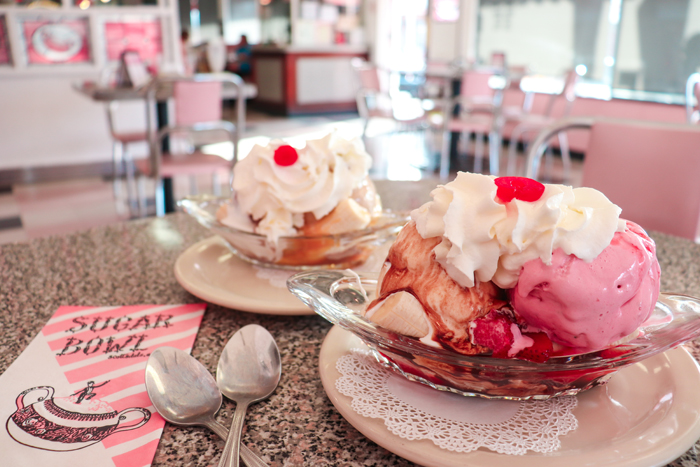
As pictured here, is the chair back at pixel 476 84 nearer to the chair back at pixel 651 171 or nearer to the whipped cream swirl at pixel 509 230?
the chair back at pixel 651 171

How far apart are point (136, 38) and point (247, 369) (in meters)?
4.69

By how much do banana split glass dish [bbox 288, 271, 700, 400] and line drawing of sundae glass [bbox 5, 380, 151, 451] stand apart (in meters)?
0.19

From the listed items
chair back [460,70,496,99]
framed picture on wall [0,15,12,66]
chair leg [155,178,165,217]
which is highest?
framed picture on wall [0,15,12,66]

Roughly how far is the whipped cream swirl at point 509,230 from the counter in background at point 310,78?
7.46 meters

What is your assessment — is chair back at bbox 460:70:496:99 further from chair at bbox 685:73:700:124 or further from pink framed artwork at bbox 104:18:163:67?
pink framed artwork at bbox 104:18:163:67

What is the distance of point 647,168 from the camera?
1.17 m

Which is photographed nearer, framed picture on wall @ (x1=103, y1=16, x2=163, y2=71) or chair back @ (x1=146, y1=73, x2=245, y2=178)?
chair back @ (x1=146, y1=73, x2=245, y2=178)

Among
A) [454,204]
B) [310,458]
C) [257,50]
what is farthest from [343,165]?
[257,50]

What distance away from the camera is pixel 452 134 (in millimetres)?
4855

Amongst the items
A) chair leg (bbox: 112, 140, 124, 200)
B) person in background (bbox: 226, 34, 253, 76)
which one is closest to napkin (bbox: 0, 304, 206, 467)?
chair leg (bbox: 112, 140, 124, 200)

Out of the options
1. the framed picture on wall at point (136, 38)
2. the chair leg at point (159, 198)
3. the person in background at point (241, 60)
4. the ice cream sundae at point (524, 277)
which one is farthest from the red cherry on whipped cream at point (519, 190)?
the person in background at point (241, 60)

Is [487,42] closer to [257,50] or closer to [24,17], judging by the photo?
[257,50]

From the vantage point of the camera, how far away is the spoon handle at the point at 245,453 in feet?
1.27

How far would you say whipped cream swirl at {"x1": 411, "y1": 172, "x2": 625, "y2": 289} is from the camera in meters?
0.40
